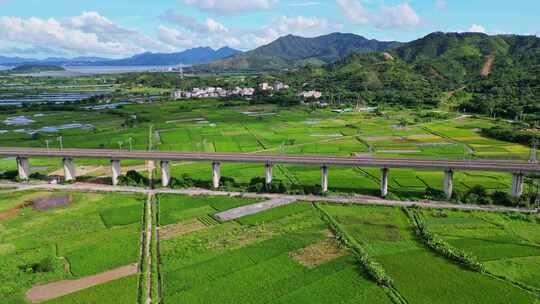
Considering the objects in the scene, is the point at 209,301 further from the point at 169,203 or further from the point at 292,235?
the point at 169,203

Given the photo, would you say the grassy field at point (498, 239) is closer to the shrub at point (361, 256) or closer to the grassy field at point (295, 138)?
the shrub at point (361, 256)

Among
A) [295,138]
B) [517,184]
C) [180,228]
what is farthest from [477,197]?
[295,138]

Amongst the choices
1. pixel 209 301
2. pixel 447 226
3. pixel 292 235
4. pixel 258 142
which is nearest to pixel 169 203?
pixel 292 235

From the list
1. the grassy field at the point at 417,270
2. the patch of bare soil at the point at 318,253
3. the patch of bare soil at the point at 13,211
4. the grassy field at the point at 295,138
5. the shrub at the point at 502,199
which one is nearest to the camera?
the grassy field at the point at 417,270

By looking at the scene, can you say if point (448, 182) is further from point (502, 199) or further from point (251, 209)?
point (251, 209)

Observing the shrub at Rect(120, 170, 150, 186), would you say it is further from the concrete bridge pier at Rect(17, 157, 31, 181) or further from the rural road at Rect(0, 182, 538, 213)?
the concrete bridge pier at Rect(17, 157, 31, 181)

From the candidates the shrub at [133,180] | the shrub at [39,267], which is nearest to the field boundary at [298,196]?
the shrub at [133,180]

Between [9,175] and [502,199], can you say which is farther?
[9,175]
